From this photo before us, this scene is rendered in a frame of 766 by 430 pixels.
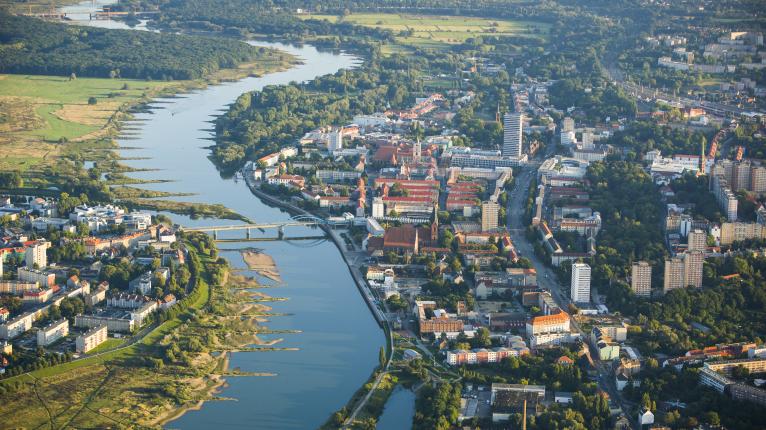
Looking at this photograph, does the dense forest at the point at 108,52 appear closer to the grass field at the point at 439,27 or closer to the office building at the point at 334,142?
the grass field at the point at 439,27

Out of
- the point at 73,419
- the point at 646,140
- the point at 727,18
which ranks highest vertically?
the point at 727,18

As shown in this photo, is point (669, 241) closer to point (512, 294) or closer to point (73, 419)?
point (512, 294)

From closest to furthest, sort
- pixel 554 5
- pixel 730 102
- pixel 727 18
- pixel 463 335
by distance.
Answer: pixel 463 335 < pixel 730 102 < pixel 727 18 < pixel 554 5

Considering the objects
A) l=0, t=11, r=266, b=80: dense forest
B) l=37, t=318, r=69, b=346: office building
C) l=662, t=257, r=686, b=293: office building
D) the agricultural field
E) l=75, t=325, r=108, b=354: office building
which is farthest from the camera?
l=0, t=11, r=266, b=80: dense forest

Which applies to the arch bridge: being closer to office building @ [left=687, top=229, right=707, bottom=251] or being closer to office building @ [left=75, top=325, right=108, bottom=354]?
office building @ [left=75, top=325, right=108, bottom=354]

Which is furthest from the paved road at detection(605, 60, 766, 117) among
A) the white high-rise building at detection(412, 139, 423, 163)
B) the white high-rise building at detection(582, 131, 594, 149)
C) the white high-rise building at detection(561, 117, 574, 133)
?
the white high-rise building at detection(412, 139, 423, 163)

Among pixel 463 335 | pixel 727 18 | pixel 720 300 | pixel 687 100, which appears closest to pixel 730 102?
pixel 687 100

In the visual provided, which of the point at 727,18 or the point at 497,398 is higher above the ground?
the point at 727,18
